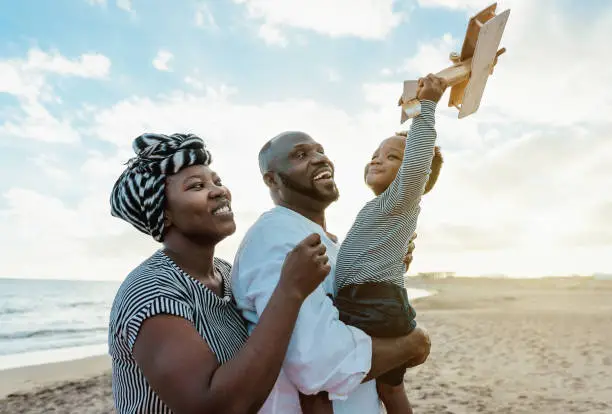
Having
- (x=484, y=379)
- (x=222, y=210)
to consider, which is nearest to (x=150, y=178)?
(x=222, y=210)

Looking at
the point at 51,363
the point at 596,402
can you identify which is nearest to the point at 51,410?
the point at 51,363

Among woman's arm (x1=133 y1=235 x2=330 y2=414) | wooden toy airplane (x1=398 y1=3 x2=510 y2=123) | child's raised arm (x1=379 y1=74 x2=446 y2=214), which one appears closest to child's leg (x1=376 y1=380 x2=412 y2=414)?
A: child's raised arm (x1=379 y1=74 x2=446 y2=214)

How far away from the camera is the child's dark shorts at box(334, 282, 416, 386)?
2.37 m

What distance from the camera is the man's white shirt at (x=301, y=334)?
6.39 feet

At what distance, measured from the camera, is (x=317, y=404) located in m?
2.12

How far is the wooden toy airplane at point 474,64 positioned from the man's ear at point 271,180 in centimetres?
70

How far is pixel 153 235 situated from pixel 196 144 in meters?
0.43

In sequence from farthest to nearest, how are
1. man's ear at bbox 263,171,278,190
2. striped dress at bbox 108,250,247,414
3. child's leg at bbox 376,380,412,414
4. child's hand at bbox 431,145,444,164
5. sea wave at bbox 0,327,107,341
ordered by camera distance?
sea wave at bbox 0,327,107,341, child's hand at bbox 431,145,444,164, child's leg at bbox 376,380,412,414, man's ear at bbox 263,171,278,190, striped dress at bbox 108,250,247,414

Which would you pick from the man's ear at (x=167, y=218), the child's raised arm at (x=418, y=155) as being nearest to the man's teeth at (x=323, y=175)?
the child's raised arm at (x=418, y=155)

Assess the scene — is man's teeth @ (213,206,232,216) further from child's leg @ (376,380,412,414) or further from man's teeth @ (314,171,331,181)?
child's leg @ (376,380,412,414)

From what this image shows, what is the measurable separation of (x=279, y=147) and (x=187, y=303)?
1.05 meters

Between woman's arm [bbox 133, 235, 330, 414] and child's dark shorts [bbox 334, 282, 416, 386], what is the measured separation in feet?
2.03

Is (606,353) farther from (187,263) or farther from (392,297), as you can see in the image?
(187,263)

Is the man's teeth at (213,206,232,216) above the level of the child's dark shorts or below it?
above
